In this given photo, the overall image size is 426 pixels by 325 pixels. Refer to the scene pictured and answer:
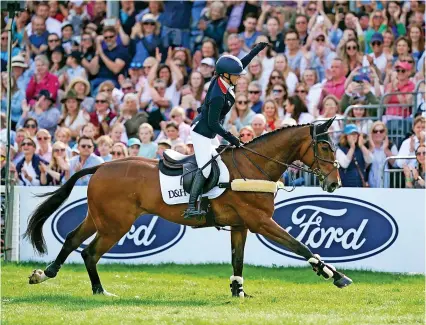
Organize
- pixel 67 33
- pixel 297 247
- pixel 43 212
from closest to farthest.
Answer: pixel 297 247 < pixel 43 212 < pixel 67 33

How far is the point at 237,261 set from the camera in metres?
13.7

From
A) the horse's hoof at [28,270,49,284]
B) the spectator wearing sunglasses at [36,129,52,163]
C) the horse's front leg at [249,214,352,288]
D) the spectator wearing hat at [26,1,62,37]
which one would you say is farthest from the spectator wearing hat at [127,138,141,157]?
the spectator wearing hat at [26,1,62,37]

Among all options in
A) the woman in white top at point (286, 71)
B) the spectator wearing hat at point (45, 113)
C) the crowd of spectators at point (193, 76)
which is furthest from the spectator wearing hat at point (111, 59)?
the woman in white top at point (286, 71)

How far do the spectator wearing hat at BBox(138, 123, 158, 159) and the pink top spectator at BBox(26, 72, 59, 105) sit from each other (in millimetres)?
4306

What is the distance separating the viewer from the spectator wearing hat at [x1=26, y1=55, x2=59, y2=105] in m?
22.9

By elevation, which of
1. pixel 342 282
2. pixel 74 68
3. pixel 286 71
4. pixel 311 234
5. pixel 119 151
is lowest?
pixel 311 234

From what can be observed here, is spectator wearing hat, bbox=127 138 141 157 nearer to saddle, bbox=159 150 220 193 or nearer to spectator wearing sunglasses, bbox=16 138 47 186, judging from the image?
spectator wearing sunglasses, bbox=16 138 47 186

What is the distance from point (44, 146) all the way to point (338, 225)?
19.7 ft

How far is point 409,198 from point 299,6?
668 centimetres

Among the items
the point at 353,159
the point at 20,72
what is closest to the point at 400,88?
the point at 353,159

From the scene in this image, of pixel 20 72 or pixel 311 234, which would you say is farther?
pixel 20 72

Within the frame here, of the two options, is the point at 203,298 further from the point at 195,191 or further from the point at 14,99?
the point at 14,99

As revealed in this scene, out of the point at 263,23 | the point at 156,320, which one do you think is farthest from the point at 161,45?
the point at 156,320

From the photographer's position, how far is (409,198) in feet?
53.9
